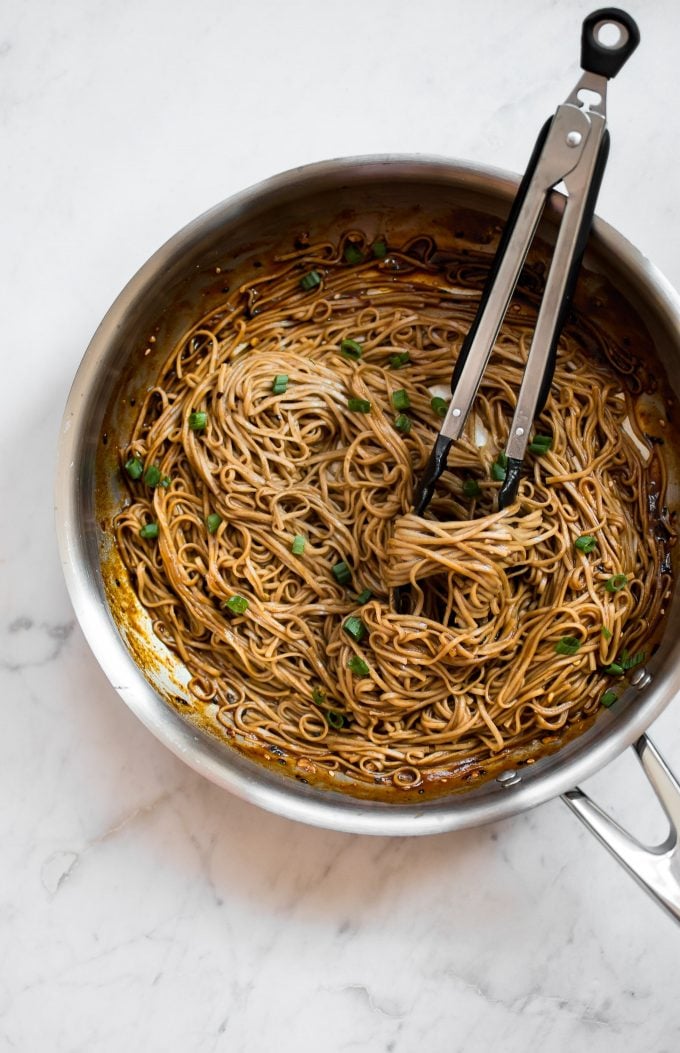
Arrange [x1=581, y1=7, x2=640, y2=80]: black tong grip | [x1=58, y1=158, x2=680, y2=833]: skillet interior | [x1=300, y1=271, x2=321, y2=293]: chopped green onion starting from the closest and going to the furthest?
[x1=581, y1=7, x2=640, y2=80]: black tong grip → [x1=58, y1=158, x2=680, y2=833]: skillet interior → [x1=300, y1=271, x2=321, y2=293]: chopped green onion

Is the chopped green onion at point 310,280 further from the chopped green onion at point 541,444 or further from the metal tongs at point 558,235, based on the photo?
the chopped green onion at point 541,444

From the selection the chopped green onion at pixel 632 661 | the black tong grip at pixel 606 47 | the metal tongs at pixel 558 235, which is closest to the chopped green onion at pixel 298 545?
the metal tongs at pixel 558 235

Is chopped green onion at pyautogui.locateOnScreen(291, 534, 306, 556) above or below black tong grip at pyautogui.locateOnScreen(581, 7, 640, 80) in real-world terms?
below

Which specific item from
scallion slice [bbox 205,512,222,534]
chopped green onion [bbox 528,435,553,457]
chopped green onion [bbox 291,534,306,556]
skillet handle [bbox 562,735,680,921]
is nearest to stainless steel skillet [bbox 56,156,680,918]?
skillet handle [bbox 562,735,680,921]

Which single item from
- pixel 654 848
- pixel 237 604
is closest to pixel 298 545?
pixel 237 604

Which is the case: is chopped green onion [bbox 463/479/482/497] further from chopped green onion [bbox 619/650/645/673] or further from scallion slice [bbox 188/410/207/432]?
scallion slice [bbox 188/410/207/432]

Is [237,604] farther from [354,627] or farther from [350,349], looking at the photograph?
[350,349]

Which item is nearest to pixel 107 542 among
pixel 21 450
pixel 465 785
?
pixel 21 450
